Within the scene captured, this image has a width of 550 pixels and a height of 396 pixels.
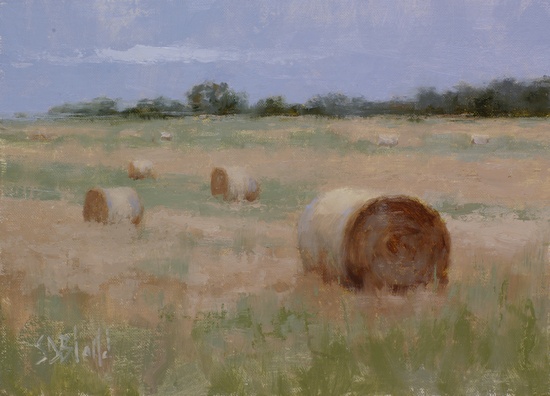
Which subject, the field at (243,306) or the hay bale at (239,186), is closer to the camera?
the field at (243,306)

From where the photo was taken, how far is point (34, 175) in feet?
63.8

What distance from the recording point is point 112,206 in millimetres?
13172

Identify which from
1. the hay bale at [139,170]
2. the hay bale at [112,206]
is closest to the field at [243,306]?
the hay bale at [112,206]

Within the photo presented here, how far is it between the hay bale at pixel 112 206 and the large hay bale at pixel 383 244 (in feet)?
17.7

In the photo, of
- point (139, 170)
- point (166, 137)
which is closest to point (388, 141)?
point (166, 137)

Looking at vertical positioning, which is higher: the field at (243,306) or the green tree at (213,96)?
the green tree at (213,96)

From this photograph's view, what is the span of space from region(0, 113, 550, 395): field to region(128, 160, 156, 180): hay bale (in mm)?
3652

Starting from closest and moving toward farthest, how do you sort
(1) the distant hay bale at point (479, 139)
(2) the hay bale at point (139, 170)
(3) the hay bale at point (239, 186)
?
(3) the hay bale at point (239, 186) < (2) the hay bale at point (139, 170) < (1) the distant hay bale at point (479, 139)

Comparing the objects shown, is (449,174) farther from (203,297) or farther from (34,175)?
(203,297)

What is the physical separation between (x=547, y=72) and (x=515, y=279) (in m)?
3.20

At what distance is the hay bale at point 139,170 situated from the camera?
22422mm

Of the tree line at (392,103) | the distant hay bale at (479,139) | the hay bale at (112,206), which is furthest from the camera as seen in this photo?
the distant hay bale at (479,139)
